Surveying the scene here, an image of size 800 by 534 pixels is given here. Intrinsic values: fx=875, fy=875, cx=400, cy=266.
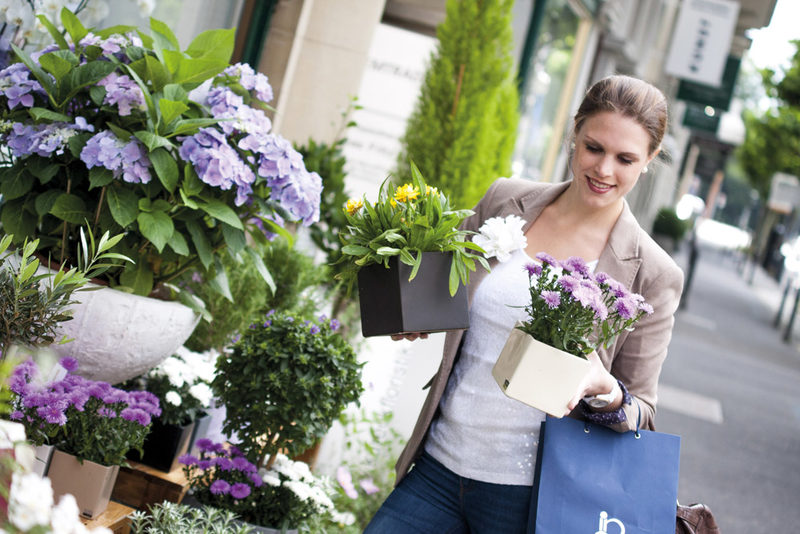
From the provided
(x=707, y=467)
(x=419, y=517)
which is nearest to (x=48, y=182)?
(x=419, y=517)

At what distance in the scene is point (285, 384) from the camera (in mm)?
2717

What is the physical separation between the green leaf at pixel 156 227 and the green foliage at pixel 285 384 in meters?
0.50

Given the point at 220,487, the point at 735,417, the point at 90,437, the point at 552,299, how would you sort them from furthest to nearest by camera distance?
the point at 735,417 < the point at 220,487 < the point at 90,437 < the point at 552,299

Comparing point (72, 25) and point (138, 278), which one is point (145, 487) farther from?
point (72, 25)

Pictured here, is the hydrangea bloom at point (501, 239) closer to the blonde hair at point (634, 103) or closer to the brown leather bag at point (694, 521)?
the blonde hair at point (634, 103)

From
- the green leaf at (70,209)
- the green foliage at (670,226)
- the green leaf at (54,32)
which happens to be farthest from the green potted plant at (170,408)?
the green foliage at (670,226)

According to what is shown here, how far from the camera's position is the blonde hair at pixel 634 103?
214 cm

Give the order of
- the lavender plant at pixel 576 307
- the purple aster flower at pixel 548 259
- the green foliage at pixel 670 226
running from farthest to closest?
the green foliage at pixel 670 226 < the purple aster flower at pixel 548 259 < the lavender plant at pixel 576 307

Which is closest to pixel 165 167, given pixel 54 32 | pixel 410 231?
pixel 54 32

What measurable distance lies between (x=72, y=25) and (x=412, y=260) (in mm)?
1403

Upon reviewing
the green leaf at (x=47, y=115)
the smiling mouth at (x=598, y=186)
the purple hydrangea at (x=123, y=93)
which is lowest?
the green leaf at (x=47, y=115)

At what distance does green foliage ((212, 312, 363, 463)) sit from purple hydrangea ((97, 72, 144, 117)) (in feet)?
2.62

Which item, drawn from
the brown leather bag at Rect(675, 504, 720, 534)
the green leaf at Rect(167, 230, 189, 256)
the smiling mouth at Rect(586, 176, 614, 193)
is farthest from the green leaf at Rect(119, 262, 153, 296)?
the brown leather bag at Rect(675, 504, 720, 534)

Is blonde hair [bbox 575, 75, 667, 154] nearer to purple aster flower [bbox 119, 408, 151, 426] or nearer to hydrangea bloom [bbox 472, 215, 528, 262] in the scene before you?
hydrangea bloom [bbox 472, 215, 528, 262]
